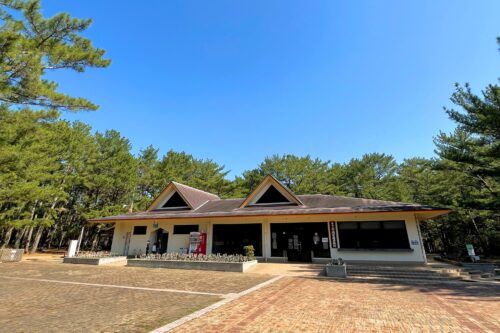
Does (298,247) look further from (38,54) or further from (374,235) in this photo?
(38,54)

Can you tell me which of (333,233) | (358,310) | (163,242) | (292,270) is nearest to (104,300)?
(358,310)

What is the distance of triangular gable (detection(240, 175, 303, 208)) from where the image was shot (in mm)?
18203

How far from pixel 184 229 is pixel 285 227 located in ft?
25.1

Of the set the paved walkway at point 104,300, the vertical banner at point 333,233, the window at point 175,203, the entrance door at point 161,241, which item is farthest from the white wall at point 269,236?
the paved walkway at point 104,300

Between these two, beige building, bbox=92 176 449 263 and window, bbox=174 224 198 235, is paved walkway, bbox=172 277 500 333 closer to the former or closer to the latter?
beige building, bbox=92 176 449 263

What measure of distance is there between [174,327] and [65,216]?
36.3 meters

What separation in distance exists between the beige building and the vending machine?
489 millimetres

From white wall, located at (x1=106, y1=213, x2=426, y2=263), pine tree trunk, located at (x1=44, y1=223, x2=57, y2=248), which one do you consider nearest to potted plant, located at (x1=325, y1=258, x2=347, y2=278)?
white wall, located at (x1=106, y1=213, x2=426, y2=263)

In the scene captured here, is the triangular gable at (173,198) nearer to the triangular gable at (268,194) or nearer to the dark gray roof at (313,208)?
the dark gray roof at (313,208)

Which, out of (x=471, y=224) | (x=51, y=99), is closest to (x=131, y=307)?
(x=51, y=99)

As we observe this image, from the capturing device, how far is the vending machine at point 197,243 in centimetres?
1675

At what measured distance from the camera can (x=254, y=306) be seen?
6156 mm

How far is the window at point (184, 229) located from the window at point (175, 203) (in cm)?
213

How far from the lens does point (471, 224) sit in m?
26.4
